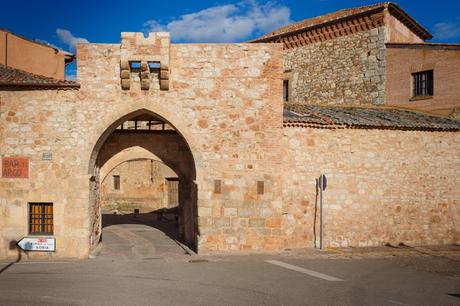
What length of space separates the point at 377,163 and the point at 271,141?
3901 millimetres

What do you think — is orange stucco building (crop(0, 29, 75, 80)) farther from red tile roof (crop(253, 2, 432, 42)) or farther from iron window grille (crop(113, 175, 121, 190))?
red tile roof (crop(253, 2, 432, 42))

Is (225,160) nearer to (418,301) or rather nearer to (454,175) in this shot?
(418,301)

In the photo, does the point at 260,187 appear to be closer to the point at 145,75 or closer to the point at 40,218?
the point at 145,75

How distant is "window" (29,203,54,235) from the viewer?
1236cm

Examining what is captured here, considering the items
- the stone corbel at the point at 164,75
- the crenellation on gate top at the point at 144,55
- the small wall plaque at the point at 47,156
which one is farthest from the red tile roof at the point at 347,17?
the small wall plaque at the point at 47,156

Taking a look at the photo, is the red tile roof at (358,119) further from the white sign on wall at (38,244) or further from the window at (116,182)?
the window at (116,182)

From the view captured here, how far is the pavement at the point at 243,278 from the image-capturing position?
7992 mm

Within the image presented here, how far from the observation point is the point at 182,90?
1270 centimetres

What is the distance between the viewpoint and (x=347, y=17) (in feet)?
72.2

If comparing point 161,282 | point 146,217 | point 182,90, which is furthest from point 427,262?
point 146,217

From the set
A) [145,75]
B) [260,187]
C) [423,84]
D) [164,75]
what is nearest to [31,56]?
[145,75]

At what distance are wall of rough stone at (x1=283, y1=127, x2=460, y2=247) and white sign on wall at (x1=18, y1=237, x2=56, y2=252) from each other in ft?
22.7

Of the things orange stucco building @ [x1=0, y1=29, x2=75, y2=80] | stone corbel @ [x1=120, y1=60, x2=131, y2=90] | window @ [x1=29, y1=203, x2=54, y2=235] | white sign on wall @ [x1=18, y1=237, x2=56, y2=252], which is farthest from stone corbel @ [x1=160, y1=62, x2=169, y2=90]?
orange stucco building @ [x1=0, y1=29, x2=75, y2=80]

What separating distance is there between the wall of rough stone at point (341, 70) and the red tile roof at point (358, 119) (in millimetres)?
5077
